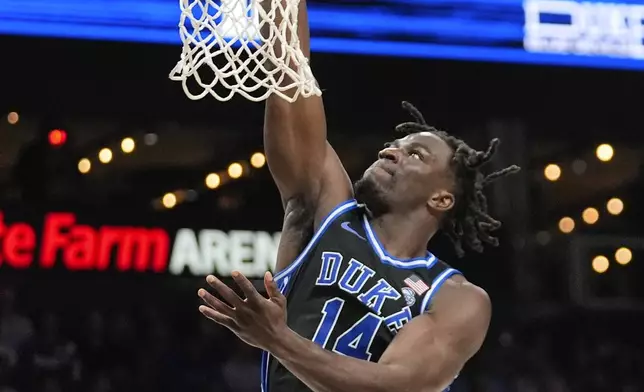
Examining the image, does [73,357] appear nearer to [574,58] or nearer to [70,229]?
[70,229]

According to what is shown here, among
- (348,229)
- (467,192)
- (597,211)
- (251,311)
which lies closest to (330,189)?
(348,229)

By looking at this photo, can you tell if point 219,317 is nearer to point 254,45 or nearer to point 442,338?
point 442,338

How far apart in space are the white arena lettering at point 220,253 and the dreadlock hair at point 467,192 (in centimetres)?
469

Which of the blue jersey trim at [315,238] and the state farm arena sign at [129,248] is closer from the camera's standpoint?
the blue jersey trim at [315,238]

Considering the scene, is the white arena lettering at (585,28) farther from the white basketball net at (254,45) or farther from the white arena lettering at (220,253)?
the white basketball net at (254,45)

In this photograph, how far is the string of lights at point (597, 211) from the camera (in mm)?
8695

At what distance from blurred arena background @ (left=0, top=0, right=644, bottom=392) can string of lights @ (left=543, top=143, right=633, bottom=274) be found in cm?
7

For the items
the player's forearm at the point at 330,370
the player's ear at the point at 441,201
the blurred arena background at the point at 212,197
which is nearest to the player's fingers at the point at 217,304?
the player's forearm at the point at 330,370

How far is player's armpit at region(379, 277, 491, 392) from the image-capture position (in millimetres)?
2369

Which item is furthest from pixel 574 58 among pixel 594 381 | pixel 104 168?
pixel 104 168

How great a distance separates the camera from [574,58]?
246 inches

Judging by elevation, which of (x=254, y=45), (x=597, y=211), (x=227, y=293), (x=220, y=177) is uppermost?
(x=220, y=177)

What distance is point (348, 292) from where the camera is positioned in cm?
256

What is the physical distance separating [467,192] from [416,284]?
40 cm
